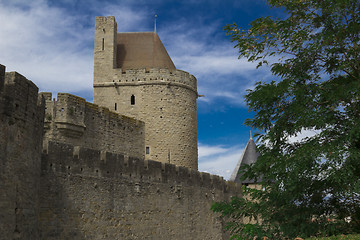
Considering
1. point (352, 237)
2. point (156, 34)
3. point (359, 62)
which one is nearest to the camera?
point (352, 237)

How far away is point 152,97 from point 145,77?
1.11 m

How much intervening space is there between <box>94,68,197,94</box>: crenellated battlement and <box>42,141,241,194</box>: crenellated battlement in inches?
228

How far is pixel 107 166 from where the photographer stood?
1268cm

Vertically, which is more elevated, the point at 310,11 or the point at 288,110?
the point at 310,11

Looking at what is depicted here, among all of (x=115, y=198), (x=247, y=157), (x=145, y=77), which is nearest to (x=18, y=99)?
(x=115, y=198)

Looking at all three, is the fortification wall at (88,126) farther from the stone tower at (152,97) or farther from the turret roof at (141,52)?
the turret roof at (141,52)

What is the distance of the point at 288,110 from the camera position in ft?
31.4

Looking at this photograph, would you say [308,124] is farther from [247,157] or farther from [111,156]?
[247,157]

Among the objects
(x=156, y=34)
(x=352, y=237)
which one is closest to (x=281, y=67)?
(x=352, y=237)

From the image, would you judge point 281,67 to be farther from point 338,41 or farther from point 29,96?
point 29,96

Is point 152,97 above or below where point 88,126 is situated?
above

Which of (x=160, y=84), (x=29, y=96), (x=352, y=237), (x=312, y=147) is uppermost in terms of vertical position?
(x=160, y=84)

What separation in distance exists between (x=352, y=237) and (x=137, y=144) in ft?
44.6

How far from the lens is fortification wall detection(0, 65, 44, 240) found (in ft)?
24.4
